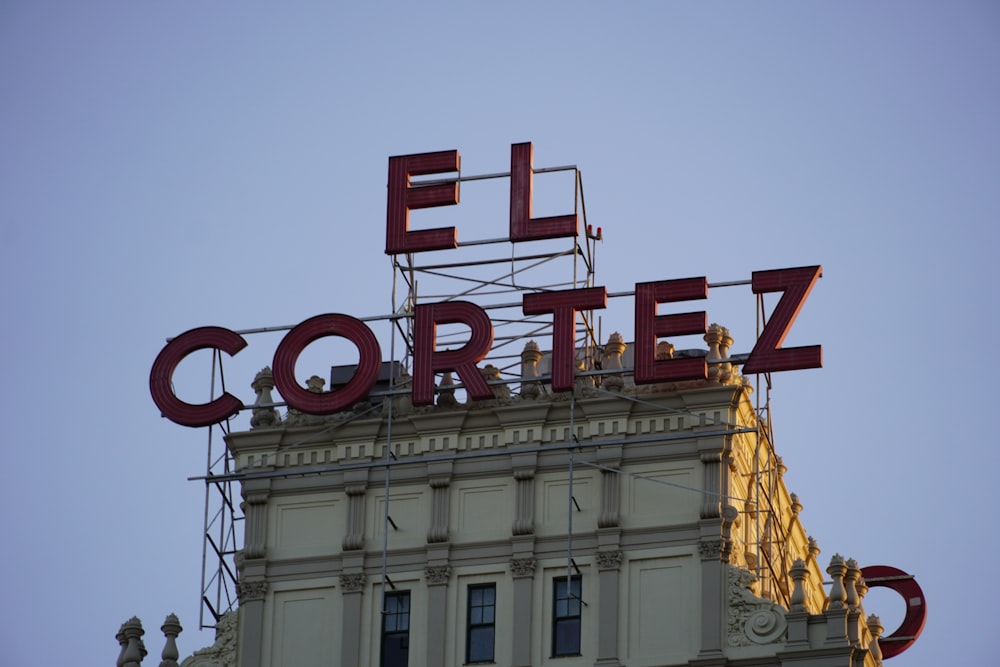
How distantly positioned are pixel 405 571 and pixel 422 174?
13.1m

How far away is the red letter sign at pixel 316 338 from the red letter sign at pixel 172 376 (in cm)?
161

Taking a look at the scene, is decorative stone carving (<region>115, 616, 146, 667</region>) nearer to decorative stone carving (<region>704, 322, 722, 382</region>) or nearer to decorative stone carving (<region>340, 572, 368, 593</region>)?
decorative stone carving (<region>340, 572, 368, 593</region>)

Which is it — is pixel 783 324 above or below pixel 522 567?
above

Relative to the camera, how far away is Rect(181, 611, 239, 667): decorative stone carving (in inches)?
3115

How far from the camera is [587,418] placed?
79375 millimetres

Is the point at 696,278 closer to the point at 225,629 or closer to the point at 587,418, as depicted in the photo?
the point at 587,418

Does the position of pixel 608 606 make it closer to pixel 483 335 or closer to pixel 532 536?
pixel 532 536

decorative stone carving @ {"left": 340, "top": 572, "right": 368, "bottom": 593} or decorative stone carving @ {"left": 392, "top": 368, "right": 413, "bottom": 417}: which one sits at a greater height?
decorative stone carving @ {"left": 392, "top": 368, "right": 413, "bottom": 417}

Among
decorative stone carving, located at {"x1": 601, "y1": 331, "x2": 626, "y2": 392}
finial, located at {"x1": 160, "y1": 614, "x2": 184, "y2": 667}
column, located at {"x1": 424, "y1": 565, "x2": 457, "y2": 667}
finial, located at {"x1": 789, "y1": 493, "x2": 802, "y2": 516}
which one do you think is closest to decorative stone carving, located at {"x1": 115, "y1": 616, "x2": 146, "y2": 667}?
finial, located at {"x1": 160, "y1": 614, "x2": 184, "y2": 667}

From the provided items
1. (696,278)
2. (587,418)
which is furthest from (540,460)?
(696,278)

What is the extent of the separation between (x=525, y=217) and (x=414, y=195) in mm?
3750

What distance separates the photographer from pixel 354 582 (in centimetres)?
7900

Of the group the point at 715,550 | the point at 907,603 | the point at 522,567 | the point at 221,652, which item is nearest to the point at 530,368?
the point at 522,567

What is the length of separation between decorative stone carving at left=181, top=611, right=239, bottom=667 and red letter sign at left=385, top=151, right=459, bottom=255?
492 inches
